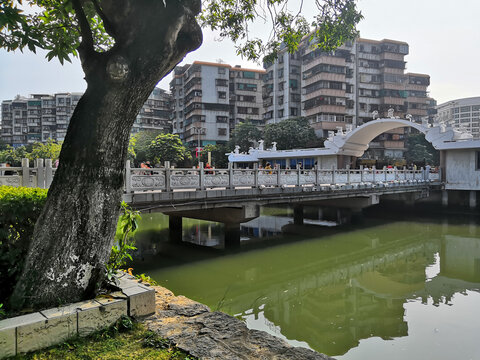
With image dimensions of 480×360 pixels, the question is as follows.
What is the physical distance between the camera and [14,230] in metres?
3.83

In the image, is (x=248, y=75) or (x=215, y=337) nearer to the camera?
(x=215, y=337)

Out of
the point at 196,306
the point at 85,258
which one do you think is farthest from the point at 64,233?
the point at 196,306

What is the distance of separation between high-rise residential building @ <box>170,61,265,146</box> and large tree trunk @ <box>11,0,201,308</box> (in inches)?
1778

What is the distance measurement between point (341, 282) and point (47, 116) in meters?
72.3

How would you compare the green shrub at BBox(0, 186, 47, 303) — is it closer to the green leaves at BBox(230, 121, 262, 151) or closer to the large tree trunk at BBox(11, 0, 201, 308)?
the large tree trunk at BBox(11, 0, 201, 308)

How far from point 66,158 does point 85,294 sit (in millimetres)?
1430

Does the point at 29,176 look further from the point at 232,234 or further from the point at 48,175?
the point at 232,234

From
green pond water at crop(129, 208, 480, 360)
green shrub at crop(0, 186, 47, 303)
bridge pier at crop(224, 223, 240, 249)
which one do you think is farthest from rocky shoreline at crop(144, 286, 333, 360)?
bridge pier at crop(224, 223, 240, 249)

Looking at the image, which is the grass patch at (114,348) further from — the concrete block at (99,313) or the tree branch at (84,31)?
the tree branch at (84,31)

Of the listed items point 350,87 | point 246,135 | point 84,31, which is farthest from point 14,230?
point 350,87

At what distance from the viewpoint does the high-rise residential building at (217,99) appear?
168ft

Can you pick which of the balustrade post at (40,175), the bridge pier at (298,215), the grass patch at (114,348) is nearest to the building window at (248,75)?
the bridge pier at (298,215)

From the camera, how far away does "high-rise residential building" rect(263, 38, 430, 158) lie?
43875mm

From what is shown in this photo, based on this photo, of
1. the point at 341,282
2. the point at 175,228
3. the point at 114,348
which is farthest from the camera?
the point at 175,228
